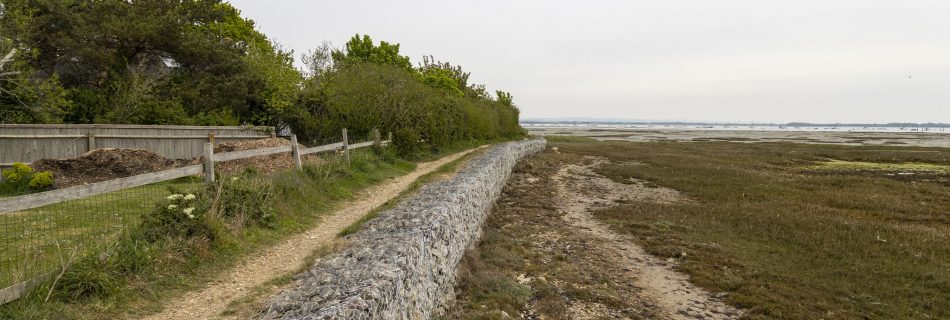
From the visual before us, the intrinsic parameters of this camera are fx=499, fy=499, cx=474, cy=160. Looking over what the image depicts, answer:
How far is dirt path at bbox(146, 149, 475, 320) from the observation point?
5.09 metres

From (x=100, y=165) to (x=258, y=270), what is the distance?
29.9ft

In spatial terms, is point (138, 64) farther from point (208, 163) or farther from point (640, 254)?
point (640, 254)

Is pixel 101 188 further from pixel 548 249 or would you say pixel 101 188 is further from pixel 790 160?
pixel 790 160

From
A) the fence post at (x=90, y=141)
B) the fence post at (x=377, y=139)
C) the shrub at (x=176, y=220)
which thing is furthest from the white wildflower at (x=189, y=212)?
the fence post at (x=377, y=139)

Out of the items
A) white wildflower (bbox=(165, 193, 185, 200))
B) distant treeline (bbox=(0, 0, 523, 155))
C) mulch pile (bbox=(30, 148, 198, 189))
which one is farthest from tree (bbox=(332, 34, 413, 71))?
white wildflower (bbox=(165, 193, 185, 200))

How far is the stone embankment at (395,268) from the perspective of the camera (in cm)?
450

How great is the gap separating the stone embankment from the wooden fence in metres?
5.37

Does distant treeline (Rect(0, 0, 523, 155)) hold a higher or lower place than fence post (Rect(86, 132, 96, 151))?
higher

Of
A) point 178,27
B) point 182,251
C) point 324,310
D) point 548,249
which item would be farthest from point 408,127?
point 324,310

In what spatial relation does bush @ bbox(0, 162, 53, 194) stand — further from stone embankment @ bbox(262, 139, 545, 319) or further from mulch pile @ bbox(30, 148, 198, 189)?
stone embankment @ bbox(262, 139, 545, 319)

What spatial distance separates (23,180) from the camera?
11.3 meters

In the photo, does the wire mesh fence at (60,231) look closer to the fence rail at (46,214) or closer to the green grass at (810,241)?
the fence rail at (46,214)

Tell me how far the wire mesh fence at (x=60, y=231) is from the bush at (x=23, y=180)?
9.63ft

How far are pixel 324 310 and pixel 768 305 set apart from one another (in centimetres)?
776
